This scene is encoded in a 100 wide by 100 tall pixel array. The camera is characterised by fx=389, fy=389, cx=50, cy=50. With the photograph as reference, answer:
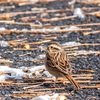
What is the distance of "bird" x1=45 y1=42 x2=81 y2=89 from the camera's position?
22.4 ft

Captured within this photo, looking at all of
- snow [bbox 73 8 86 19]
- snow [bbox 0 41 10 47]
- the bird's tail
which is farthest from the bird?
snow [bbox 73 8 86 19]

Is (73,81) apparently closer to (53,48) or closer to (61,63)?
(61,63)

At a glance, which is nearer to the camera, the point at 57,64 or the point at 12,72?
the point at 57,64

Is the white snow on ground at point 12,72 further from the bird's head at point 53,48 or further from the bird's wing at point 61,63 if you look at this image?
the bird's head at point 53,48

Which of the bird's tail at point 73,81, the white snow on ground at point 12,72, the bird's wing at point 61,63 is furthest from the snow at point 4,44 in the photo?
the bird's tail at point 73,81

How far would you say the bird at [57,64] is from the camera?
6.84m

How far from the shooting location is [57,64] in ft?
23.6

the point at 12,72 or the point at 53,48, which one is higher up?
the point at 53,48

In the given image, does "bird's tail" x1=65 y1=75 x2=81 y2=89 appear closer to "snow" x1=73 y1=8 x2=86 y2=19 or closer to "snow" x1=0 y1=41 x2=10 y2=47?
"snow" x1=0 y1=41 x2=10 y2=47

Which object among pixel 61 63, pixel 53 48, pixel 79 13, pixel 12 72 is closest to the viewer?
pixel 61 63

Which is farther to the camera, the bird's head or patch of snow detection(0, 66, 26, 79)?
the bird's head

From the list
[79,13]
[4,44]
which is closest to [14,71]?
[4,44]

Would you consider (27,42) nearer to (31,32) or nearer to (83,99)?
(31,32)

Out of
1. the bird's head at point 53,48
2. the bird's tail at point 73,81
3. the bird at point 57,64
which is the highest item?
the bird's head at point 53,48
